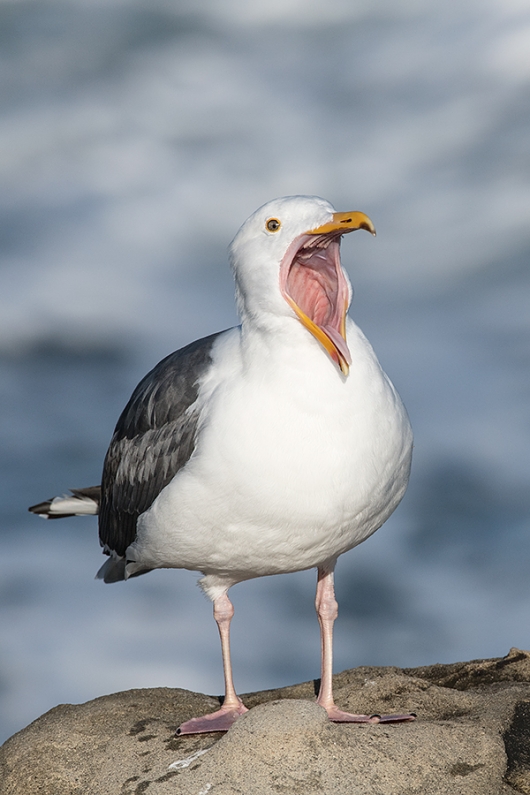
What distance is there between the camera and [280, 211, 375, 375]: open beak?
6887 millimetres

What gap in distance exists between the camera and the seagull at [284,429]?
272 inches

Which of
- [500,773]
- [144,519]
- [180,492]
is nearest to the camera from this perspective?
[500,773]

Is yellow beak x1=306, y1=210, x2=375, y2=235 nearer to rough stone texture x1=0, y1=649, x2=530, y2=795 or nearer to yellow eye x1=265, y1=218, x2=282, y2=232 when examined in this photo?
yellow eye x1=265, y1=218, x2=282, y2=232

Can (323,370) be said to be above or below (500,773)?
above

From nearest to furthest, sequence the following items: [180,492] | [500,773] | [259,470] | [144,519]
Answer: [500,773] → [259,470] → [180,492] → [144,519]

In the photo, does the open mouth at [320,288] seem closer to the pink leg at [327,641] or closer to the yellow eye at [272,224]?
the yellow eye at [272,224]

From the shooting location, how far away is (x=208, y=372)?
7.75m

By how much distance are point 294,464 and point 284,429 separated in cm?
25

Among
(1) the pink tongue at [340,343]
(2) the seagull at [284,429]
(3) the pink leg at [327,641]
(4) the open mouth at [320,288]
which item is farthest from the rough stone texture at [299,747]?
(4) the open mouth at [320,288]

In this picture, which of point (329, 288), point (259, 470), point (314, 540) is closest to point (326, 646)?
point (314, 540)

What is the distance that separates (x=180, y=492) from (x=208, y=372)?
949 millimetres

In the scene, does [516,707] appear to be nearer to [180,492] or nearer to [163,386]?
[180,492]

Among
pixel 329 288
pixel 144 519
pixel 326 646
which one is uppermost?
pixel 329 288

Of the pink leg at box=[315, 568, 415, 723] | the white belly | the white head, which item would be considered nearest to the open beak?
the white head
